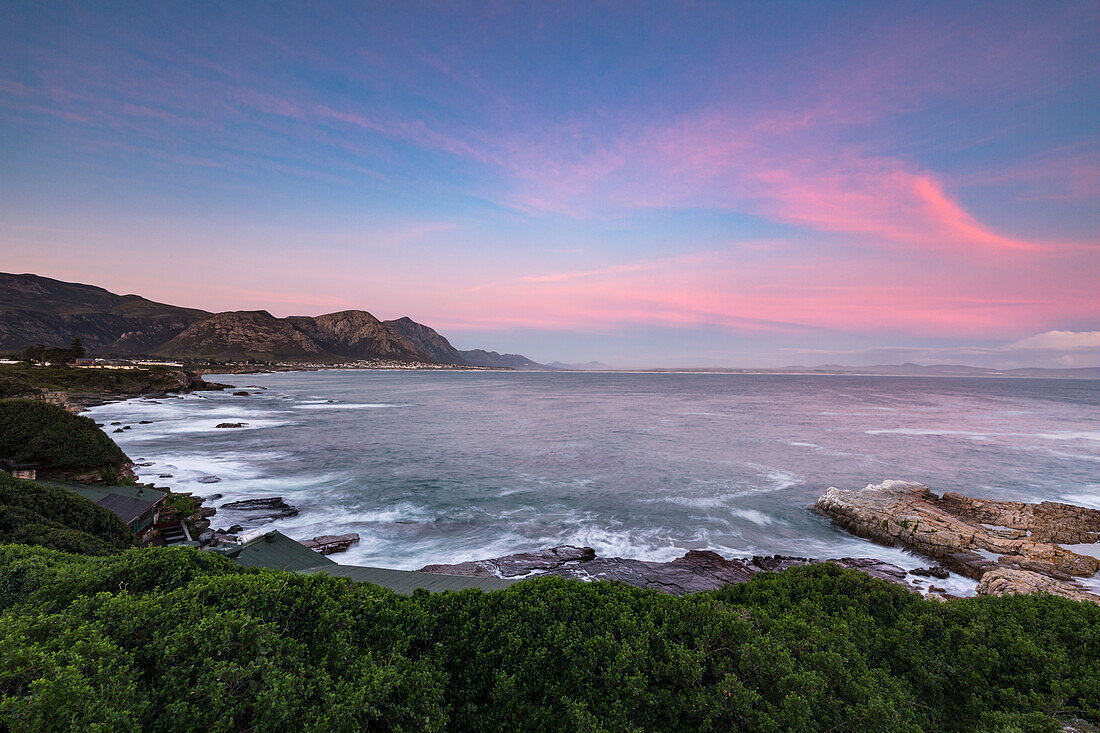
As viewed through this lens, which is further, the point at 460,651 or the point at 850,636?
the point at 850,636

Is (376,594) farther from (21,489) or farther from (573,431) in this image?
(573,431)

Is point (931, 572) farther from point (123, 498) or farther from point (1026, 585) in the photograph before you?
point (123, 498)

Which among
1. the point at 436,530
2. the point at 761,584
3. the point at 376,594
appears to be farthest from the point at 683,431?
the point at 376,594

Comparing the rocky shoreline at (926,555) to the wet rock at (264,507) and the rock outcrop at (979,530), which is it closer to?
the rock outcrop at (979,530)

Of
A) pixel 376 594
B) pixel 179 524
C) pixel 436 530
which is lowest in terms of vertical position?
pixel 436 530

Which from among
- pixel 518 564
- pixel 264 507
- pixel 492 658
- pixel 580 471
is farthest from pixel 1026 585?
pixel 264 507

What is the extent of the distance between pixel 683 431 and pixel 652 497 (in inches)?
1288

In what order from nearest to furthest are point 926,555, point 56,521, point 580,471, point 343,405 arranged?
point 56,521 → point 926,555 → point 580,471 → point 343,405

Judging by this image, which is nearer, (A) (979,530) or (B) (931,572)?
(B) (931,572)

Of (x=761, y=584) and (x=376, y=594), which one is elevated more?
(x=376, y=594)

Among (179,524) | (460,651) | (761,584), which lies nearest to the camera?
(460,651)

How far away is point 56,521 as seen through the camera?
15.2 meters

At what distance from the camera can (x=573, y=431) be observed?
6278 cm

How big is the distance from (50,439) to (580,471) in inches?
1412
